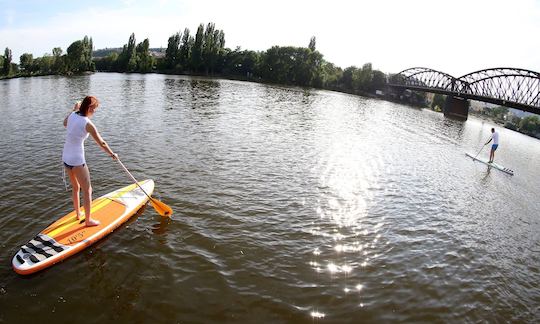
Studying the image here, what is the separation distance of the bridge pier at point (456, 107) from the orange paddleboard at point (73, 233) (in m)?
115

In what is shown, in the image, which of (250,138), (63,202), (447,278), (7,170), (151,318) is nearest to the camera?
(151,318)

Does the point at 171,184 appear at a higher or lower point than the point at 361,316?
higher

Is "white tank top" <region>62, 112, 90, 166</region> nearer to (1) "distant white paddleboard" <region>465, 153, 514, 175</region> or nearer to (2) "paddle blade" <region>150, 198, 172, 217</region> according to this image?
(2) "paddle blade" <region>150, 198, 172, 217</region>

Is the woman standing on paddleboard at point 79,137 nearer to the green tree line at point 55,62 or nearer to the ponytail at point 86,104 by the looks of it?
the ponytail at point 86,104

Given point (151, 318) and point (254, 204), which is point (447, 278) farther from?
point (151, 318)

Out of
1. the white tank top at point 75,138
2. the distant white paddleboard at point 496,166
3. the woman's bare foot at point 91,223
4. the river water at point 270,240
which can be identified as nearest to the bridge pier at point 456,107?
the distant white paddleboard at point 496,166

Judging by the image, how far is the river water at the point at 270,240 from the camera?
7973 mm

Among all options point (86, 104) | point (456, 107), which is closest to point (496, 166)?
point (86, 104)

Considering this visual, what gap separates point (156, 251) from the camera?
32.1ft

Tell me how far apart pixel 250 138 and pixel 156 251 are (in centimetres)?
1665

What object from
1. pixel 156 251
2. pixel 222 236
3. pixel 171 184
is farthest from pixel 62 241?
pixel 171 184

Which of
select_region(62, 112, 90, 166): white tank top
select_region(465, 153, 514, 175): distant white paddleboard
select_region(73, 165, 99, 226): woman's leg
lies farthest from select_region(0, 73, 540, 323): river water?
select_region(465, 153, 514, 175): distant white paddleboard

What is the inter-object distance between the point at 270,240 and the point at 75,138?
647 centimetres

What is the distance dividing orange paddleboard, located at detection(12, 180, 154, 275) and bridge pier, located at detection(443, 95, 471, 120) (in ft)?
379
